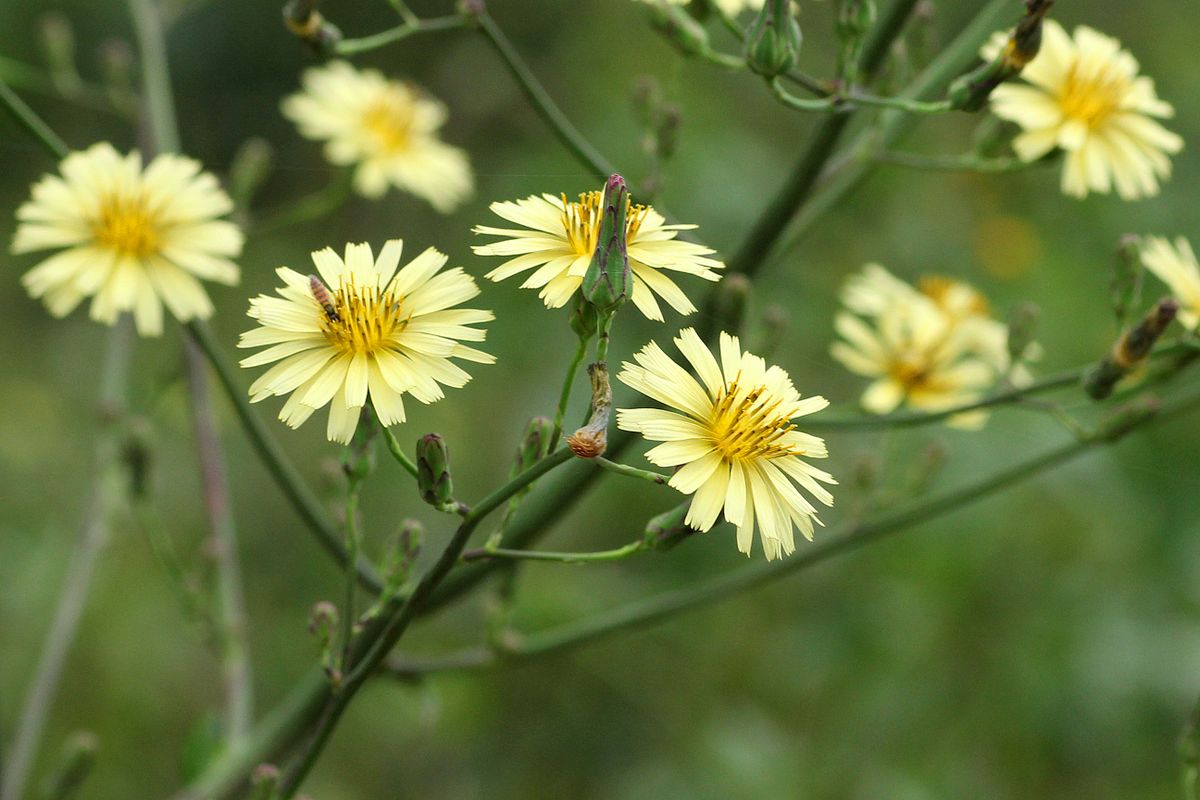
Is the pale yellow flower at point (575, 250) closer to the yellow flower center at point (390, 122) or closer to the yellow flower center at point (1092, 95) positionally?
the yellow flower center at point (1092, 95)

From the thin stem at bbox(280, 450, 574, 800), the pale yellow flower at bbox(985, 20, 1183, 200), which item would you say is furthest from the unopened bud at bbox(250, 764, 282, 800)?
the pale yellow flower at bbox(985, 20, 1183, 200)

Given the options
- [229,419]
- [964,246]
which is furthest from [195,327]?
[964,246]

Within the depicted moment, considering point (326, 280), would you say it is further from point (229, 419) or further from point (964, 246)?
point (964, 246)

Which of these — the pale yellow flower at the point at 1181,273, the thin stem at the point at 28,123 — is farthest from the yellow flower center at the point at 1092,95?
the thin stem at the point at 28,123

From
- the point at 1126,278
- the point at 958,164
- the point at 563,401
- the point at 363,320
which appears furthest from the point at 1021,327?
the point at 363,320

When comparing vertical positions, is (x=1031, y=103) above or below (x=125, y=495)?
above

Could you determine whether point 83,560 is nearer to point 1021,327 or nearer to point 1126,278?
point 1021,327

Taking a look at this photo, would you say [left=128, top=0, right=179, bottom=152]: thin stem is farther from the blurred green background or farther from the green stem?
the green stem
